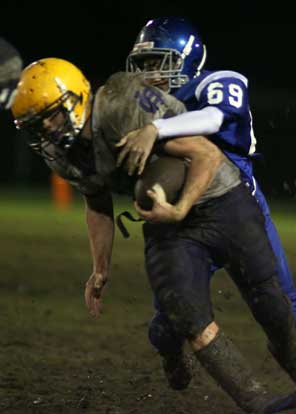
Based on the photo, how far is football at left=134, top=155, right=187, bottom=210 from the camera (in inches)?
138

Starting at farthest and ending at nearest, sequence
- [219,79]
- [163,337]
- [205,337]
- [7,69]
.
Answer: [163,337], [219,79], [205,337], [7,69]

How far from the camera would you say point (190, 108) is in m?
4.10

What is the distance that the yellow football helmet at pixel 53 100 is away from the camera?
3.38m

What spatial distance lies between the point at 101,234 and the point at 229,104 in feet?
2.69

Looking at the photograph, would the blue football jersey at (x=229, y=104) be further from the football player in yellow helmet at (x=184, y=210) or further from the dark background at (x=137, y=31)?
the dark background at (x=137, y=31)

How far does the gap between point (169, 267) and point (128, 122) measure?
0.61 m

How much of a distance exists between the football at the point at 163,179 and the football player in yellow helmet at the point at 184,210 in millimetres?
52

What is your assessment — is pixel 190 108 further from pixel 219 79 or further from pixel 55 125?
pixel 55 125

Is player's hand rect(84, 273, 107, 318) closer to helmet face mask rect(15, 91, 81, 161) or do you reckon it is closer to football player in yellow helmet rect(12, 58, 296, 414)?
football player in yellow helmet rect(12, 58, 296, 414)

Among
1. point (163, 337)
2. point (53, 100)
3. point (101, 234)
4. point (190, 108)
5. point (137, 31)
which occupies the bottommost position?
point (137, 31)

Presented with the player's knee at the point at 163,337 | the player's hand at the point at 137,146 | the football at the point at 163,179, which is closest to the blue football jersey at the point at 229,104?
the football at the point at 163,179

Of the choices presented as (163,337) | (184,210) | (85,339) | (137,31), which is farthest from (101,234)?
(137,31)

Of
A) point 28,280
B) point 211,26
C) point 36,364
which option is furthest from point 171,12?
point 36,364

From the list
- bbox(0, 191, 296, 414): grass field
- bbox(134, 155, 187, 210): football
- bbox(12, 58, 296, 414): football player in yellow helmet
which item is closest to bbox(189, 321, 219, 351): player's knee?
bbox(12, 58, 296, 414): football player in yellow helmet
